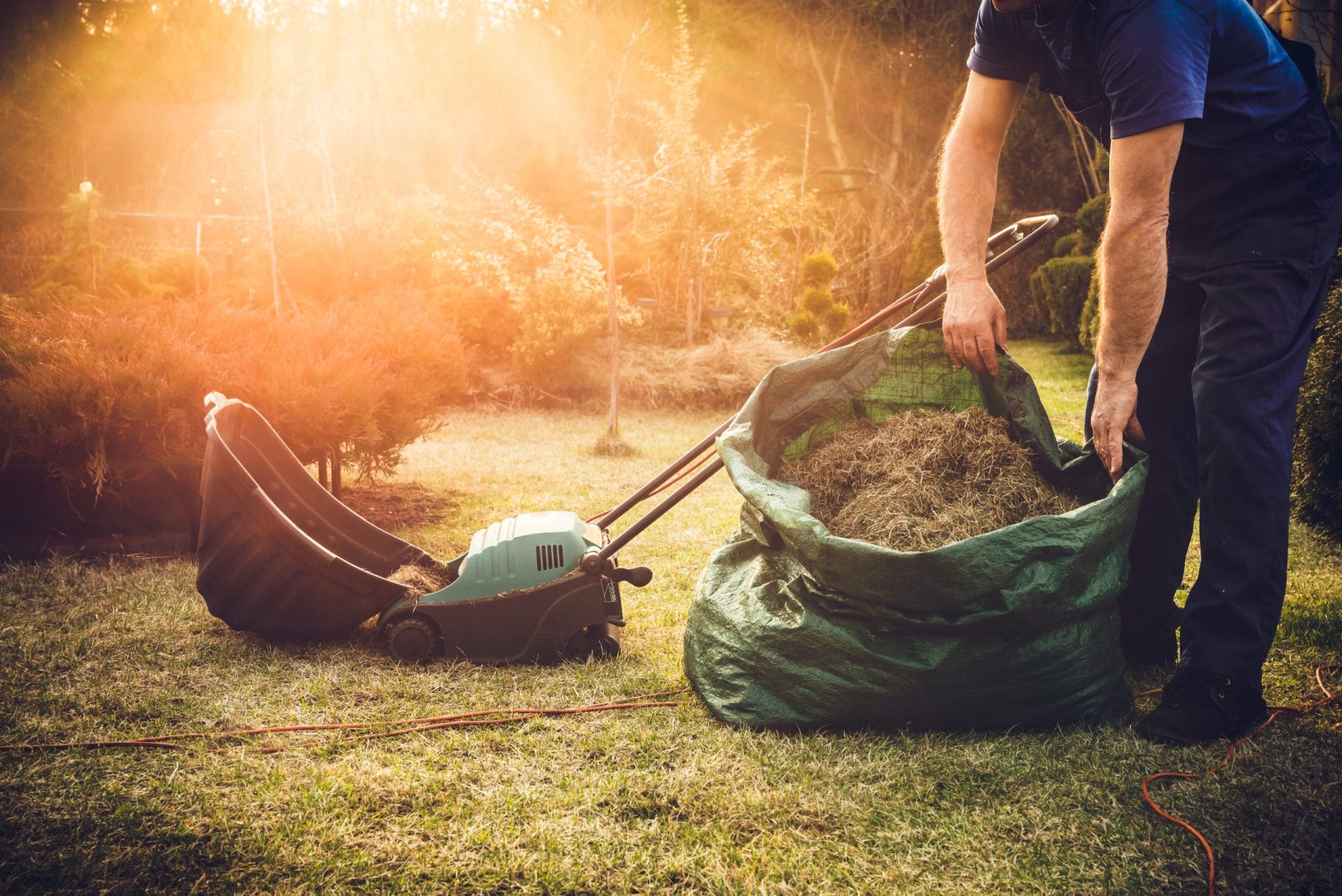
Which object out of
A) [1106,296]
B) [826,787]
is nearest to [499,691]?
[826,787]

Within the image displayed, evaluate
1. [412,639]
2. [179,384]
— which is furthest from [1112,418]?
[179,384]

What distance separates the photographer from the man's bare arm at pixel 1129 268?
1596 millimetres

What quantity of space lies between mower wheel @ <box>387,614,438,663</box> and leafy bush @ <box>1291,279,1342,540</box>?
325cm

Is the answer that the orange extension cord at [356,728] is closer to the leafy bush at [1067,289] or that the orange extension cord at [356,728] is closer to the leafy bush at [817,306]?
the leafy bush at [817,306]

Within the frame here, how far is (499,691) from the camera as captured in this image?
212 centimetres

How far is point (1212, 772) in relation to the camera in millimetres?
1671

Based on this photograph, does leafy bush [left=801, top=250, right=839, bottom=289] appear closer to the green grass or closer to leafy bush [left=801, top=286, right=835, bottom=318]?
leafy bush [left=801, top=286, right=835, bottom=318]

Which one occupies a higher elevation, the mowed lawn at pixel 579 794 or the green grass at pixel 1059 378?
the mowed lawn at pixel 579 794

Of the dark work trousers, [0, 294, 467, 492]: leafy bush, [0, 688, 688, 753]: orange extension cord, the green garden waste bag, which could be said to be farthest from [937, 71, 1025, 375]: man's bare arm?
[0, 294, 467, 492]: leafy bush

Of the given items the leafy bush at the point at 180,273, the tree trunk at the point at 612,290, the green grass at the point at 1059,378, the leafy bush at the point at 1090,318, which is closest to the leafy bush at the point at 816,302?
the green grass at the point at 1059,378

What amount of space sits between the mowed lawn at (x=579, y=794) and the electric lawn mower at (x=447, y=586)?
89mm

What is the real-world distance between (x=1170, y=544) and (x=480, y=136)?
Answer: 16114 mm

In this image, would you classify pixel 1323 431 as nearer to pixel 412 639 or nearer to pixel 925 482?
pixel 925 482

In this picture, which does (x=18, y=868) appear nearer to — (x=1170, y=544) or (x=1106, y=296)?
(x=1106, y=296)
